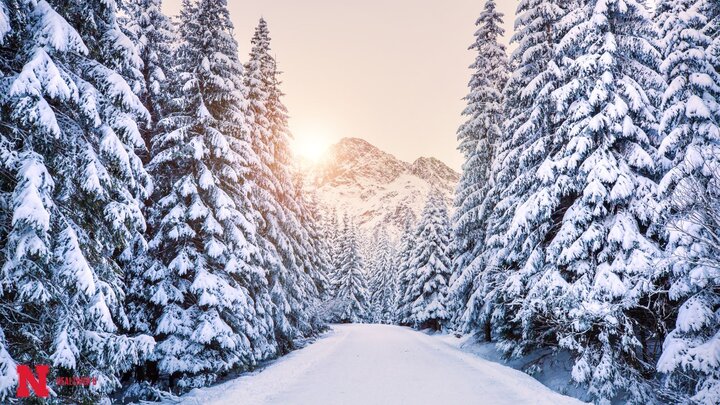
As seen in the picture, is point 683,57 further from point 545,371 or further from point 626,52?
point 545,371

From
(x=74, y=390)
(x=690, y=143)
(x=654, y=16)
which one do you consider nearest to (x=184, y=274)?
(x=74, y=390)

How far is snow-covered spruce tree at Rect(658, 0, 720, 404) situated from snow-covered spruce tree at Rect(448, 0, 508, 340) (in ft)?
27.7

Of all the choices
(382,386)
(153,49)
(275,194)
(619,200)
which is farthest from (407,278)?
(153,49)

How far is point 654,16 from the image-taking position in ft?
48.9

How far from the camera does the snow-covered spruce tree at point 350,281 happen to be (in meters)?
54.8

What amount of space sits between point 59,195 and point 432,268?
107 ft

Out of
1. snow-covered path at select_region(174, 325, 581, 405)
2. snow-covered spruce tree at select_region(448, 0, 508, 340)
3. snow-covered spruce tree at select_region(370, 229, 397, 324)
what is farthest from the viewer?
snow-covered spruce tree at select_region(370, 229, 397, 324)

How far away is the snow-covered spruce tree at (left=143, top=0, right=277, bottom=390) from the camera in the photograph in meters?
12.8

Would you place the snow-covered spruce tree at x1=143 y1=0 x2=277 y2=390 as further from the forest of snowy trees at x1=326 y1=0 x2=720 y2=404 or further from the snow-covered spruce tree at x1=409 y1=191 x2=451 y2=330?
the snow-covered spruce tree at x1=409 y1=191 x2=451 y2=330

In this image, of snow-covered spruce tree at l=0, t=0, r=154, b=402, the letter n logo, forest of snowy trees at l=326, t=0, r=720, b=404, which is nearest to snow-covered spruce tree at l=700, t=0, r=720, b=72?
forest of snowy trees at l=326, t=0, r=720, b=404

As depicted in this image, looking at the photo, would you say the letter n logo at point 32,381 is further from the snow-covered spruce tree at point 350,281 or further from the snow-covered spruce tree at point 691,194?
the snow-covered spruce tree at point 350,281

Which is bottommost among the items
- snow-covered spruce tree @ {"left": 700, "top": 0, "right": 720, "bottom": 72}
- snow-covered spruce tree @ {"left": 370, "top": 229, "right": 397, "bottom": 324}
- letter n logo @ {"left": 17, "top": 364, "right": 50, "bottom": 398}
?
snow-covered spruce tree @ {"left": 370, "top": 229, "right": 397, "bottom": 324}

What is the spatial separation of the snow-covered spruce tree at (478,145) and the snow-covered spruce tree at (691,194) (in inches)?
332

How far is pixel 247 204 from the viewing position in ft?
56.0
